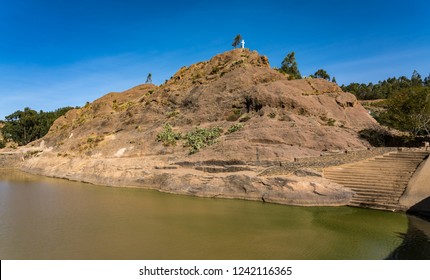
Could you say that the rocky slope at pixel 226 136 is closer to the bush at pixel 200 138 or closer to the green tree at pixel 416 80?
the bush at pixel 200 138

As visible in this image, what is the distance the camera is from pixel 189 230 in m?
14.2

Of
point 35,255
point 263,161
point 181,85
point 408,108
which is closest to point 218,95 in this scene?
point 181,85

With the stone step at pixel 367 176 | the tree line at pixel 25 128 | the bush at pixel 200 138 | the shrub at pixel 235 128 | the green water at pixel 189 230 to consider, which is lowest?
the green water at pixel 189 230

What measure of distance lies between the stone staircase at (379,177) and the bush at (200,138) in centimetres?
1170

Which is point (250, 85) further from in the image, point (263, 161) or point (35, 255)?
point (35, 255)

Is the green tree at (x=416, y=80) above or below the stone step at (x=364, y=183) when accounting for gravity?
above

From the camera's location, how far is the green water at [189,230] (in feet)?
37.9

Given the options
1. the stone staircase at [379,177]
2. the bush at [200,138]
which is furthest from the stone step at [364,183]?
the bush at [200,138]

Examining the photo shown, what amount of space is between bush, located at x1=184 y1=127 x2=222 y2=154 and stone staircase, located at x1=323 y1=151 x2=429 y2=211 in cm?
1170

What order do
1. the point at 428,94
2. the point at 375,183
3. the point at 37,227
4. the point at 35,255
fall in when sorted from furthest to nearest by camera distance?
the point at 428,94 → the point at 375,183 → the point at 37,227 → the point at 35,255

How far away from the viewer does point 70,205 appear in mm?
19781

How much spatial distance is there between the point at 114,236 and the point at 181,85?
33.8m

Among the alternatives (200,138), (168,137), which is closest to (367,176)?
(200,138)

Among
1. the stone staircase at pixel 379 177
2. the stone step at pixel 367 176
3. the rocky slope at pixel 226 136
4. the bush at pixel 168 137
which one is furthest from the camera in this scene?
the bush at pixel 168 137
